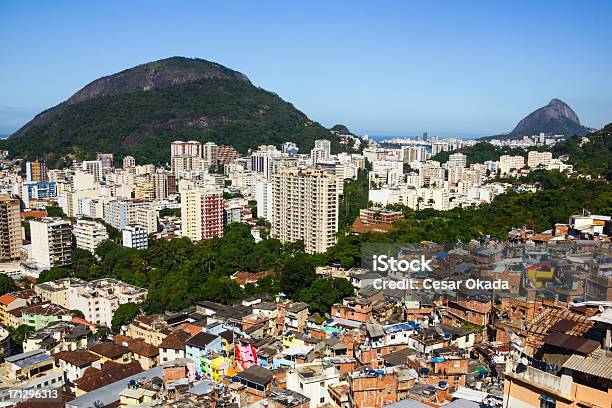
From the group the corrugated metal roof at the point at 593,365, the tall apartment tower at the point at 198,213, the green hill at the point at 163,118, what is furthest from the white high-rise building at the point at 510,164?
the corrugated metal roof at the point at 593,365

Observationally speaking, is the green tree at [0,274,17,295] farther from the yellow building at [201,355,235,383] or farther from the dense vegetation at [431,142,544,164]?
the dense vegetation at [431,142,544,164]

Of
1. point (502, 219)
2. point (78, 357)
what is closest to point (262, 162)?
point (502, 219)

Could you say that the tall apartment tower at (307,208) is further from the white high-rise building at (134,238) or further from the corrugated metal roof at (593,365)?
the corrugated metal roof at (593,365)

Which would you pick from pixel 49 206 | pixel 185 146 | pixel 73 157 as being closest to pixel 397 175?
pixel 185 146

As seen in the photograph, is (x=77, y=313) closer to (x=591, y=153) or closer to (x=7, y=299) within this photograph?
(x=7, y=299)

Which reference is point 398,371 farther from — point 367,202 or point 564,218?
point 367,202

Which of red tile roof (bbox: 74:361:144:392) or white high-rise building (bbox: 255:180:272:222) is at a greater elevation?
white high-rise building (bbox: 255:180:272:222)

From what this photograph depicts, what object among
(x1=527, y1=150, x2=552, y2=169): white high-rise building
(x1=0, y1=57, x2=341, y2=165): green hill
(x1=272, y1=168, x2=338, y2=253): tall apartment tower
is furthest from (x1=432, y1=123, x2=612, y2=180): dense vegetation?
(x1=0, y1=57, x2=341, y2=165): green hill
